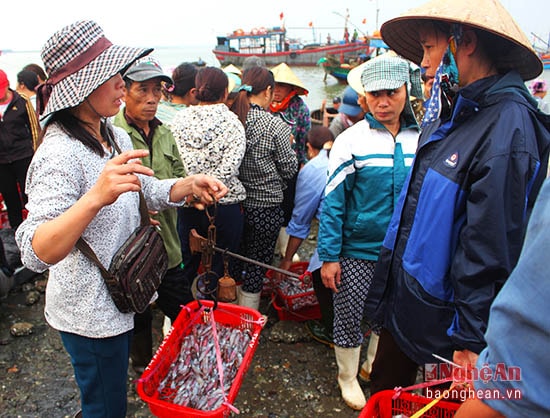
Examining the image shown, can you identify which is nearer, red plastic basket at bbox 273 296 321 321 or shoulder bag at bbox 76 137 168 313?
shoulder bag at bbox 76 137 168 313

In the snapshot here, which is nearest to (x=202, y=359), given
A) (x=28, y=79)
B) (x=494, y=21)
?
(x=494, y=21)

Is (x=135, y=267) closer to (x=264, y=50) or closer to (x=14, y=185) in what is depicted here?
(x=14, y=185)

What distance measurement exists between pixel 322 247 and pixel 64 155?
1.70 meters

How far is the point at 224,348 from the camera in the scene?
2516 mm

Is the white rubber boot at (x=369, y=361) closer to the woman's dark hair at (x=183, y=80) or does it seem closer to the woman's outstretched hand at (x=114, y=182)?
the woman's outstretched hand at (x=114, y=182)

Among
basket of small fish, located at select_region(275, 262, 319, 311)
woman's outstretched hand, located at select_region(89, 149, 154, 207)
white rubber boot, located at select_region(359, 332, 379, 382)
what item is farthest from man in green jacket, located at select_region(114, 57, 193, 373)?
white rubber boot, located at select_region(359, 332, 379, 382)

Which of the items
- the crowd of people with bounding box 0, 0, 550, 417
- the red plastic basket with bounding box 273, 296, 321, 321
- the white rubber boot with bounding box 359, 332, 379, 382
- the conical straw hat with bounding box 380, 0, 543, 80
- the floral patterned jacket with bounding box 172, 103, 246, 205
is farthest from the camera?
the red plastic basket with bounding box 273, 296, 321, 321

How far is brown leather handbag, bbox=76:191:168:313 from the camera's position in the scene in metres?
1.80

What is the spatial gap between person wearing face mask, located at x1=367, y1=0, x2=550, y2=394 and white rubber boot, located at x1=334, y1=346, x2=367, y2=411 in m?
0.99

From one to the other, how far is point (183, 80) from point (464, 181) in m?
3.13

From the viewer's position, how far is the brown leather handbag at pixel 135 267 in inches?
70.9

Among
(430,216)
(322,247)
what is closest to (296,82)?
(322,247)

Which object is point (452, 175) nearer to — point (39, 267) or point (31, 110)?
point (39, 267)

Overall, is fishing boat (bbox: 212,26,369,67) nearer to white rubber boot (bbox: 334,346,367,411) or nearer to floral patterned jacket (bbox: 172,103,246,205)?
floral patterned jacket (bbox: 172,103,246,205)
